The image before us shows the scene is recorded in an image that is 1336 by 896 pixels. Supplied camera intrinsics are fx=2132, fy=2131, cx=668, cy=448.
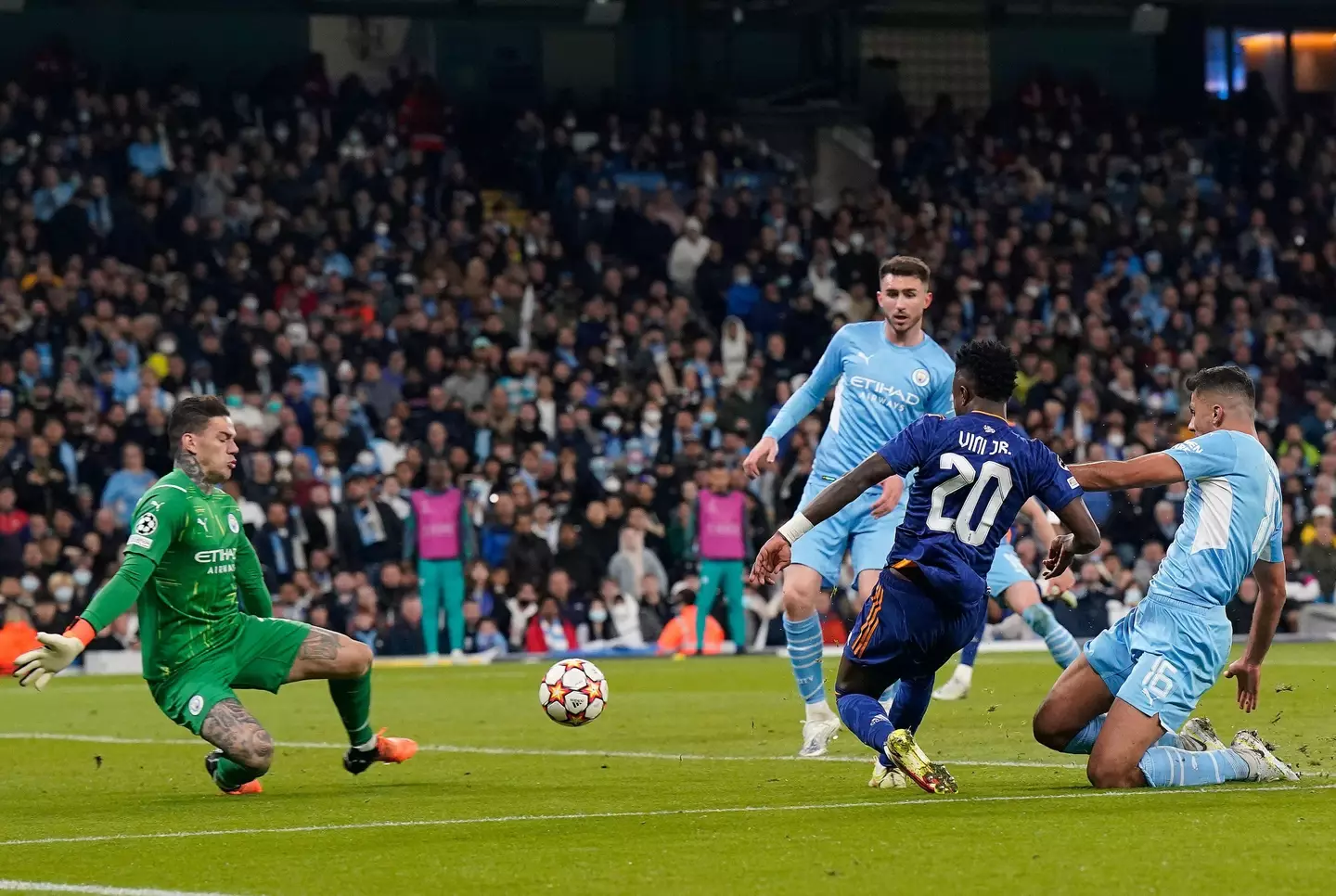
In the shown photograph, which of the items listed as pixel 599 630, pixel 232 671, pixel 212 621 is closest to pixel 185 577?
pixel 212 621

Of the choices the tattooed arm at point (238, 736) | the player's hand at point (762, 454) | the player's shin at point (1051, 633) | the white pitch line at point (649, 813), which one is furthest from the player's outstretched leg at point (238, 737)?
the player's shin at point (1051, 633)

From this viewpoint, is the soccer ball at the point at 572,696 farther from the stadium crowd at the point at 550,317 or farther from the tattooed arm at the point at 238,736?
the stadium crowd at the point at 550,317

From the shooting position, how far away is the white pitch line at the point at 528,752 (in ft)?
32.6

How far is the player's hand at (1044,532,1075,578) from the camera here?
8.22m

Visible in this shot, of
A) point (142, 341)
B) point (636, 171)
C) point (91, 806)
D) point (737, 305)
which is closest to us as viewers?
point (91, 806)

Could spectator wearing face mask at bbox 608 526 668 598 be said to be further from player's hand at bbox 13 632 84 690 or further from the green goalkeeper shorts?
player's hand at bbox 13 632 84 690

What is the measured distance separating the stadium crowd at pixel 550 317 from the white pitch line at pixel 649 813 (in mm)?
13126

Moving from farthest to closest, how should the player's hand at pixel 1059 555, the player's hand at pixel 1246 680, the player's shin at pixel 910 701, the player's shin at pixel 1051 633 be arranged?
the player's shin at pixel 1051 633
the player's hand at pixel 1246 680
the player's shin at pixel 910 701
the player's hand at pixel 1059 555

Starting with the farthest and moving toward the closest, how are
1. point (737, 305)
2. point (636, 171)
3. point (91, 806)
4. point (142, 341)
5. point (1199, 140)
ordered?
point (1199, 140)
point (636, 171)
point (737, 305)
point (142, 341)
point (91, 806)

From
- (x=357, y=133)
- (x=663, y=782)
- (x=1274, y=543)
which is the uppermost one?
(x=357, y=133)

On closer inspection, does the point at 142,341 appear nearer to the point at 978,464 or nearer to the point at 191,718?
the point at 191,718

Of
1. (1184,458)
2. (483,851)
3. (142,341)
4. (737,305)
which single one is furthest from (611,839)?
(737,305)

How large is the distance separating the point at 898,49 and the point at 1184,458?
2696 cm

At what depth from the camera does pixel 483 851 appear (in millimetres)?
6930
